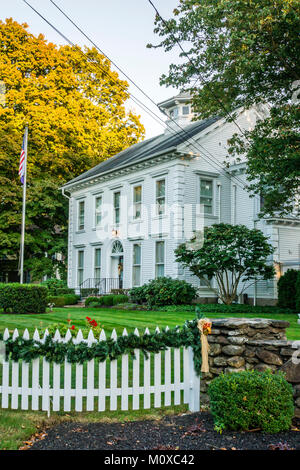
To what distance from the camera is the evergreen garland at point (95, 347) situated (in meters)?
5.29

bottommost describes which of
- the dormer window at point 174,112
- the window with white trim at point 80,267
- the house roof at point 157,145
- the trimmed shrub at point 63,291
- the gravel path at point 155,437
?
the gravel path at point 155,437

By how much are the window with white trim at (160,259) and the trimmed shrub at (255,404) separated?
16.0 metres

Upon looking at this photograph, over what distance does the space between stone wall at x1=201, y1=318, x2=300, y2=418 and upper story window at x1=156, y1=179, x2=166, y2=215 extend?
1544 centimetres

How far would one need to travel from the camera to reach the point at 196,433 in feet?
15.5

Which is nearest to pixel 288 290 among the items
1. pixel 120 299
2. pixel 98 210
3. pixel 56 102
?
pixel 120 299

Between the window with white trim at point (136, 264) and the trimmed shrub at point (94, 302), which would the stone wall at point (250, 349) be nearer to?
the trimmed shrub at point (94, 302)

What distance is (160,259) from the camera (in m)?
21.2

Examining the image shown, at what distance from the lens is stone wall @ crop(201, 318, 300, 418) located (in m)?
5.27

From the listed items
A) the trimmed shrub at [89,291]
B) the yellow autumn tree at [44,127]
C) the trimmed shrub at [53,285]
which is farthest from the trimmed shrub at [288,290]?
the yellow autumn tree at [44,127]

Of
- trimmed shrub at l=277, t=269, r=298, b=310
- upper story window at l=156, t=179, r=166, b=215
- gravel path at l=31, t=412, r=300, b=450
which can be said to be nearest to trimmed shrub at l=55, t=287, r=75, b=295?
upper story window at l=156, t=179, r=166, b=215

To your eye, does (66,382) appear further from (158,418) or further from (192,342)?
(192,342)

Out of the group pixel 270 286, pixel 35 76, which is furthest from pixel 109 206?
pixel 35 76

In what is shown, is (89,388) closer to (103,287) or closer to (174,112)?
(103,287)
